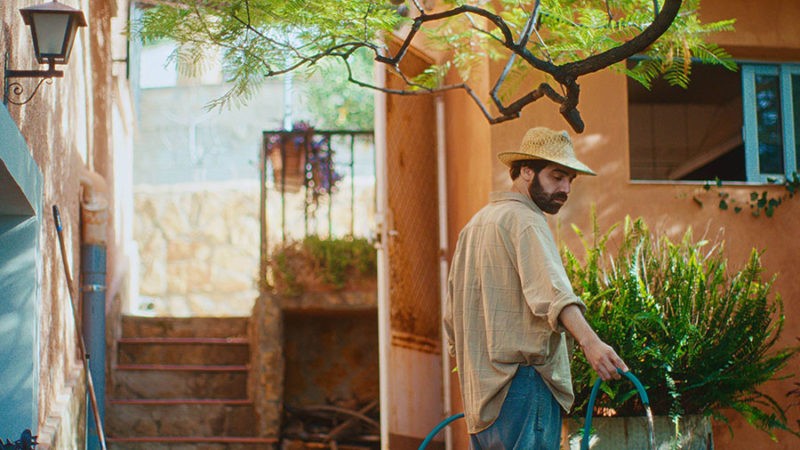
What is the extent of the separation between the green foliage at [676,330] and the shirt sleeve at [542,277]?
1800 mm

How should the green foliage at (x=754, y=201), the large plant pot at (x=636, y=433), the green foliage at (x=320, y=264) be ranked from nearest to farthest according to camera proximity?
the large plant pot at (x=636, y=433) → the green foliage at (x=754, y=201) → the green foliage at (x=320, y=264)

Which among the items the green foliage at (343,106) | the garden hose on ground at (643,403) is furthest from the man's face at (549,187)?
the green foliage at (343,106)

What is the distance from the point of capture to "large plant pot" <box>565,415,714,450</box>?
19.9ft

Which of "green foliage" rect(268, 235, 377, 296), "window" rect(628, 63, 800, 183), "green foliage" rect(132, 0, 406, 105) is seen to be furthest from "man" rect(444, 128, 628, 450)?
"window" rect(628, 63, 800, 183)

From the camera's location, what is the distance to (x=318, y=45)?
21.3 ft

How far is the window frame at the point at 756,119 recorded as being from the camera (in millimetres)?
8461

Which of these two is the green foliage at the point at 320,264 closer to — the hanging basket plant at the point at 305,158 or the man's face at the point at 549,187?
the hanging basket plant at the point at 305,158

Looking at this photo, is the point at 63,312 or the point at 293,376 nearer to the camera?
the point at 63,312

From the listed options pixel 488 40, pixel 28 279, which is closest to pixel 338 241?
pixel 488 40

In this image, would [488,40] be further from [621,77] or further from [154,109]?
[154,109]

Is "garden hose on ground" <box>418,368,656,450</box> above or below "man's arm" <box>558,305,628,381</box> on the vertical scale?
below

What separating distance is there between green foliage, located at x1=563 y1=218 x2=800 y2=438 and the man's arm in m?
1.87

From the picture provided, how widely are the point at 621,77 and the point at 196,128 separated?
11.3 meters

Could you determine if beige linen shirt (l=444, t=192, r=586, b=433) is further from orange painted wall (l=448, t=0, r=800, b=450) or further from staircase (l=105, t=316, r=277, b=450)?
staircase (l=105, t=316, r=277, b=450)
